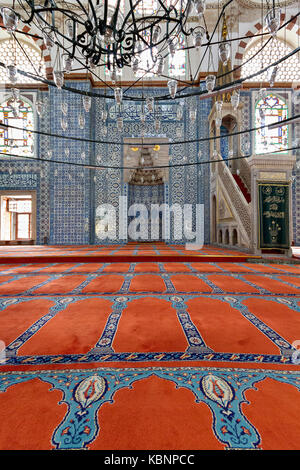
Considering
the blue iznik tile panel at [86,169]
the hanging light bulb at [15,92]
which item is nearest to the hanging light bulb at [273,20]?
the hanging light bulb at [15,92]

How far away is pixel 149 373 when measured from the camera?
80cm

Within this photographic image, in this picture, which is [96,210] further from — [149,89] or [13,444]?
[13,444]

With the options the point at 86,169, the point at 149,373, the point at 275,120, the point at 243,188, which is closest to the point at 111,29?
the point at 149,373

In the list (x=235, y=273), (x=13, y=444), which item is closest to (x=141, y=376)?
(x=13, y=444)

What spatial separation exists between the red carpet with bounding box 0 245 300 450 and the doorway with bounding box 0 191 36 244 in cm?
623

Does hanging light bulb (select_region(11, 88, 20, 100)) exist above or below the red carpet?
above

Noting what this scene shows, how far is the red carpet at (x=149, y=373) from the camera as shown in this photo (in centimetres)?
55

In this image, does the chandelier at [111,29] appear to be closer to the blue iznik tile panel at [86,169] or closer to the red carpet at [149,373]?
the red carpet at [149,373]

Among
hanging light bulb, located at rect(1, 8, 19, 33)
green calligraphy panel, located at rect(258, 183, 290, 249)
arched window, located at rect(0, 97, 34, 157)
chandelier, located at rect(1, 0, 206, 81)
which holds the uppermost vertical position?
arched window, located at rect(0, 97, 34, 157)

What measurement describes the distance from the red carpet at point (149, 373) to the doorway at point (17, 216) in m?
6.23

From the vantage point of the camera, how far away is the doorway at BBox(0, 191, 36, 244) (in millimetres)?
6980

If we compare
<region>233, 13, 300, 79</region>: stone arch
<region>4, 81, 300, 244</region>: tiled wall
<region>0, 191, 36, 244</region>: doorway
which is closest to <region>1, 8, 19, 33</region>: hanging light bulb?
<region>4, 81, 300, 244</region>: tiled wall

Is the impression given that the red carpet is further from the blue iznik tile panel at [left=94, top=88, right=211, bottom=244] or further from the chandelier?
the blue iznik tile panel at [left=94, top=88, right=211, bottom=244]

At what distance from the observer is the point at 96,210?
23.0 feet
